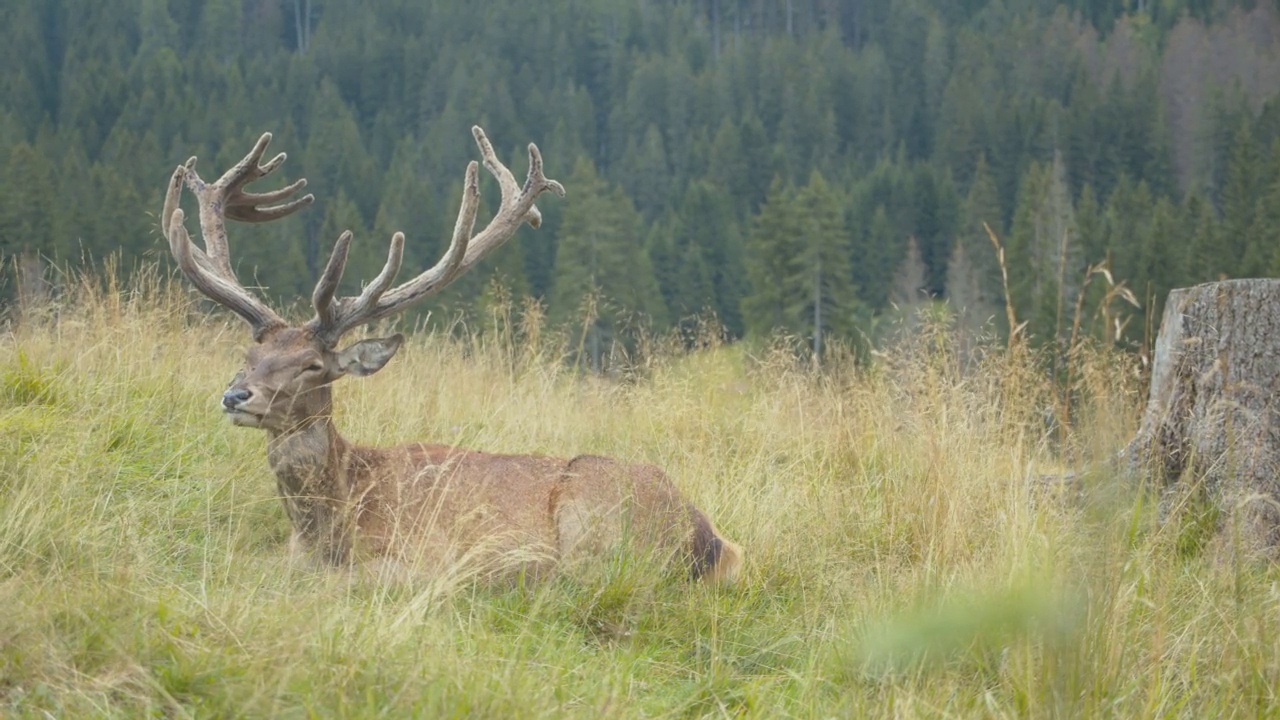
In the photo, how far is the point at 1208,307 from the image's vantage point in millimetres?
6203

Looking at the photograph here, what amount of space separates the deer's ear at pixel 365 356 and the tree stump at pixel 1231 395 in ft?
9.97

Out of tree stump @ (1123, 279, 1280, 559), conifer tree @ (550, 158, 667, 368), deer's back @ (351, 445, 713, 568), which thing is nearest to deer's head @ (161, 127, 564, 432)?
deer's back @ (351, 445, 713, 568)

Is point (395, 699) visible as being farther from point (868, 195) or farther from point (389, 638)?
point (868, 195)

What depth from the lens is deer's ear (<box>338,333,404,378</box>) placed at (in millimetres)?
6012

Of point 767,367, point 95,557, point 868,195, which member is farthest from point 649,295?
point 95,557

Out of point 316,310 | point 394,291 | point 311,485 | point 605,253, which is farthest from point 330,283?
point 605,253

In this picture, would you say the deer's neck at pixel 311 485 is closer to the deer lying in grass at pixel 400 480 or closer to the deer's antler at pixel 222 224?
the deer lying in grass at pixel 400 480

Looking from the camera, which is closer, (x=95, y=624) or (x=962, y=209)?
(x=95, y=624)

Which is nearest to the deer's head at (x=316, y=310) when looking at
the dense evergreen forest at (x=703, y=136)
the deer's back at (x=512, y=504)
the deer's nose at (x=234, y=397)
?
the deer's nose at (x=234, y=397)

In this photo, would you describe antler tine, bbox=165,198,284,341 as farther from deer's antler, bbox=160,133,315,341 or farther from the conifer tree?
the conifer tree

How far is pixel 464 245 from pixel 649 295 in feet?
210

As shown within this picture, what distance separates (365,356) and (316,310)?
0.93ft

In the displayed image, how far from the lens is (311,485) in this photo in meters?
5.87

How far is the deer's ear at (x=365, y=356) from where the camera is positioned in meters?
6.01
